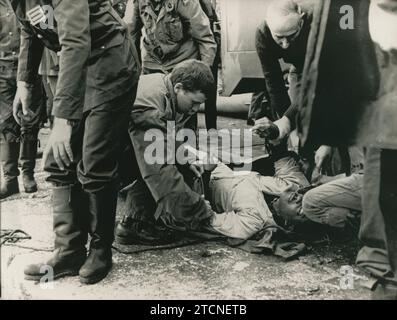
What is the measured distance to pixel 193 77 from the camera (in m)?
3.60

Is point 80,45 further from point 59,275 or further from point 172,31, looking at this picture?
point 172,31

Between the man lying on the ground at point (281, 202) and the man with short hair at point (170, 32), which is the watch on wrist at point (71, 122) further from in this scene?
the man with short hair at point (170, 32)

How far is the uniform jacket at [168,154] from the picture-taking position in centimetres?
353

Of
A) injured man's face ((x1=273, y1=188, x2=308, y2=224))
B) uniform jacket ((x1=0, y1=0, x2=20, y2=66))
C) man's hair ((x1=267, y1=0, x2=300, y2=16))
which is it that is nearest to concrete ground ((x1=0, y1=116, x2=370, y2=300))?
injured man's face ((x1=273, y1=188, x2=308, y2=224))

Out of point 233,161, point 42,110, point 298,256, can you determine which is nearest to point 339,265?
point 298,256

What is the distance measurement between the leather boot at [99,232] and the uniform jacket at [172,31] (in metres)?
2.15

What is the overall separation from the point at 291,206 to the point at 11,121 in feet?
9.11

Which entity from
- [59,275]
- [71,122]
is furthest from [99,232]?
[71,122]

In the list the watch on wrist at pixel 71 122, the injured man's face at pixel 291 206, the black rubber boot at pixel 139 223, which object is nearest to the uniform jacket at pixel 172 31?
the black rubber boot at pixel 139 223

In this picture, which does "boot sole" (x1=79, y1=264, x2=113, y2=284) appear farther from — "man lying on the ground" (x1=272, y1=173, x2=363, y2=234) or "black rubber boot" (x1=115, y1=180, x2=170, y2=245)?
"man lying on the ground" (x1=272, y1=173, x2=363, y2=234)

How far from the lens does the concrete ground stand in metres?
3.14

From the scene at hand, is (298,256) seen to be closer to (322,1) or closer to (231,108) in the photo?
(322,1)

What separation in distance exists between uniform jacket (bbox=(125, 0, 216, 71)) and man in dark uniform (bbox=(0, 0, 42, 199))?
3.61 feet

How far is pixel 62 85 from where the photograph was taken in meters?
2.88
